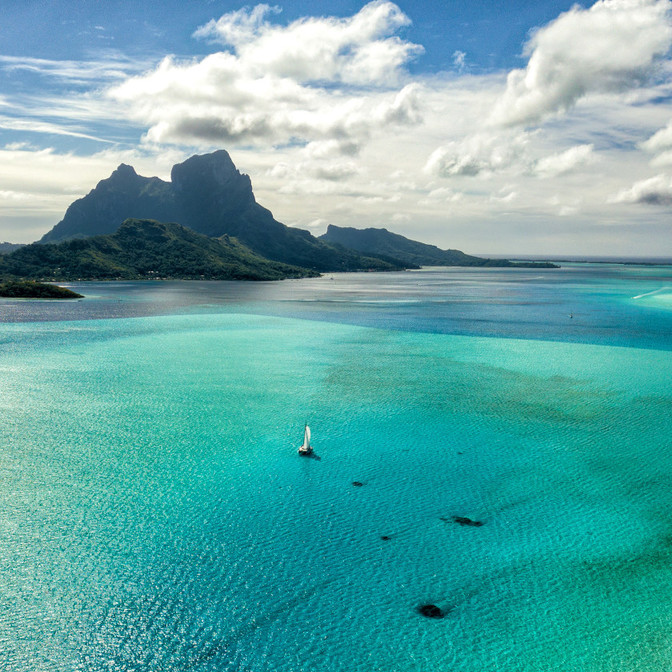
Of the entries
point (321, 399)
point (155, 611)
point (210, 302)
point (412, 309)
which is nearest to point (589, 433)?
point (321, 399)

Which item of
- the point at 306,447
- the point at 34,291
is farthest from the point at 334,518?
the point at 34,291

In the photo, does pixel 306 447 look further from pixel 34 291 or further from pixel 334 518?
pixel 34 291

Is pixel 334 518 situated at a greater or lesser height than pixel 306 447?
lesser

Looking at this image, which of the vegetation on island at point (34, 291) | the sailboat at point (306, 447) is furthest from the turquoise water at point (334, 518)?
the vegetation on island at point (34, 291)

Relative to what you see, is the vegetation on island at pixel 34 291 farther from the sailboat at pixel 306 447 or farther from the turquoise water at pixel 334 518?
the sailboat at pixel 306 447

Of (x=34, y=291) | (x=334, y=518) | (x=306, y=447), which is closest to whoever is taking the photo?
(x=334, y=518)

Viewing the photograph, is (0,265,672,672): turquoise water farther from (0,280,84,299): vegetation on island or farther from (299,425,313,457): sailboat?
(0,280,84,299): vegetation on island

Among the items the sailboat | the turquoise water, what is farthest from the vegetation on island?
the sailboat

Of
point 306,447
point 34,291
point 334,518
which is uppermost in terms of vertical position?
point 34,291
